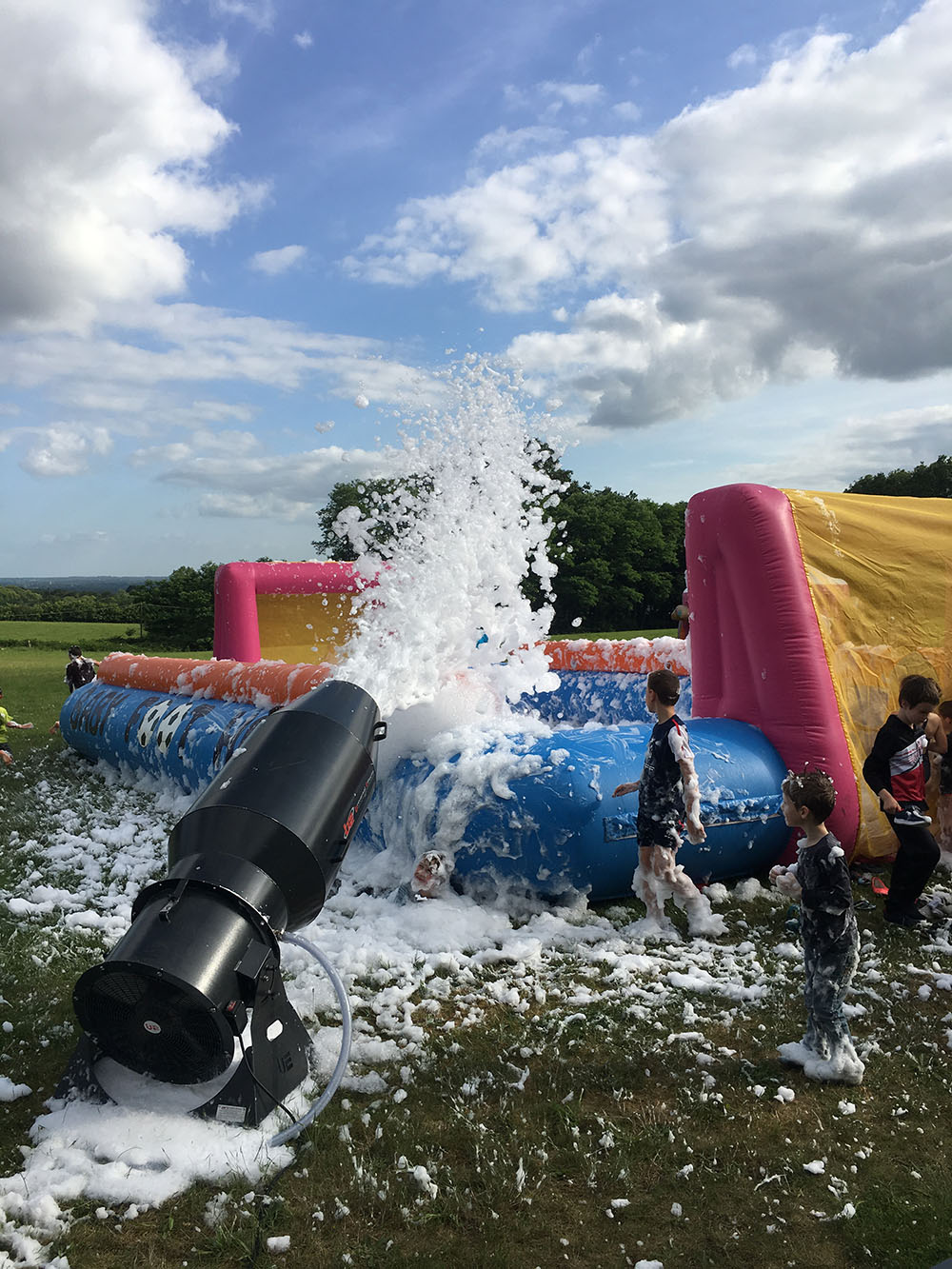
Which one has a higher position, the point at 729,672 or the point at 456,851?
the point at 729,672

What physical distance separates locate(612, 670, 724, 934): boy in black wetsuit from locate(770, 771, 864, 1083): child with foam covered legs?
1.07m

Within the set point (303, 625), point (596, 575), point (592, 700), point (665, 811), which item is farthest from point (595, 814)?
point (596, 575)

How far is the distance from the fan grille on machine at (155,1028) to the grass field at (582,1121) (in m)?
0.35

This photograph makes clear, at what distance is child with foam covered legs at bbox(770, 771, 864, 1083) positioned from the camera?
299cm

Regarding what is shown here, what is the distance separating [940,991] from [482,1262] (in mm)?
2361

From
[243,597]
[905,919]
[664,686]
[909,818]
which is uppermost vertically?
[243,597]

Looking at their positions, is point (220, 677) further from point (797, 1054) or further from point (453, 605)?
point (797, 1054)

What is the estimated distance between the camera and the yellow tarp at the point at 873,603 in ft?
17.1

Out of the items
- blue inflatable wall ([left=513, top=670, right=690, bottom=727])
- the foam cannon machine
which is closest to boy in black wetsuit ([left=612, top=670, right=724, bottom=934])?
the foam cannon machine

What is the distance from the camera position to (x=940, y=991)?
3.62 meters

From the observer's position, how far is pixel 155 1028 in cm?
263

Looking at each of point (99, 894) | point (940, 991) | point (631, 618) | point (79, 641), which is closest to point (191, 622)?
point (79, 641)

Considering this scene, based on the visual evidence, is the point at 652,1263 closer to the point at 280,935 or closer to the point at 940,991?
the point at 280,935

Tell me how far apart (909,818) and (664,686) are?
57.1 inches
